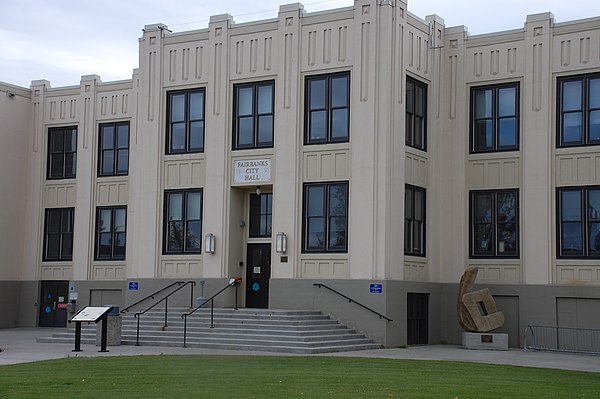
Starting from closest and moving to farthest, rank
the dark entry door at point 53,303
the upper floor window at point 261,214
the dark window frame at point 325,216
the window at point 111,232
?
the dark window frame at point 325,216
the upper floor window at point 261,214
the window at point 111,232
the dark entry door at point 53,303

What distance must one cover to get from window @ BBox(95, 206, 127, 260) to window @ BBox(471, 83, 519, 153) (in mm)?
13713

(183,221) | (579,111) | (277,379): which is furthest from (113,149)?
(277,379)

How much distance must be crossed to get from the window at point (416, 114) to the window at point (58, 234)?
48.4ft

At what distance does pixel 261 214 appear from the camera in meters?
31.6

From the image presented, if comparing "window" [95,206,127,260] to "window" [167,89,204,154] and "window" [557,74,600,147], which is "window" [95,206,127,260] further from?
"window" [557,74,600,147]

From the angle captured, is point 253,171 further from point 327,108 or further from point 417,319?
point 417,319

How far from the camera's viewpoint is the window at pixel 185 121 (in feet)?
A: 105

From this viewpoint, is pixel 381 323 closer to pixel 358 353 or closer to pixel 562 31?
pixel 358 353

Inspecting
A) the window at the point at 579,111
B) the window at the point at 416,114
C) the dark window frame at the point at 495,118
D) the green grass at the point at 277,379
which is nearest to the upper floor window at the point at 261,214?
the window at the point at 416,114

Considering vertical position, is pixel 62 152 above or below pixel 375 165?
above

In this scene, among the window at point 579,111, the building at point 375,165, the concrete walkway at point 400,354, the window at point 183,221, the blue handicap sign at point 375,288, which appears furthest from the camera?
the window at point 183,221

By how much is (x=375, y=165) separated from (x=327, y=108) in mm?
2525

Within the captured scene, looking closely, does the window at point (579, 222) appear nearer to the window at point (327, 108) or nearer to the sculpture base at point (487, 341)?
the sculpture base at point (487, 341)

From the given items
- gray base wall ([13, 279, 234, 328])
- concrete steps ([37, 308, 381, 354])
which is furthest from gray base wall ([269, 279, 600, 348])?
gray base wall ([13, 279, 234, 328])
